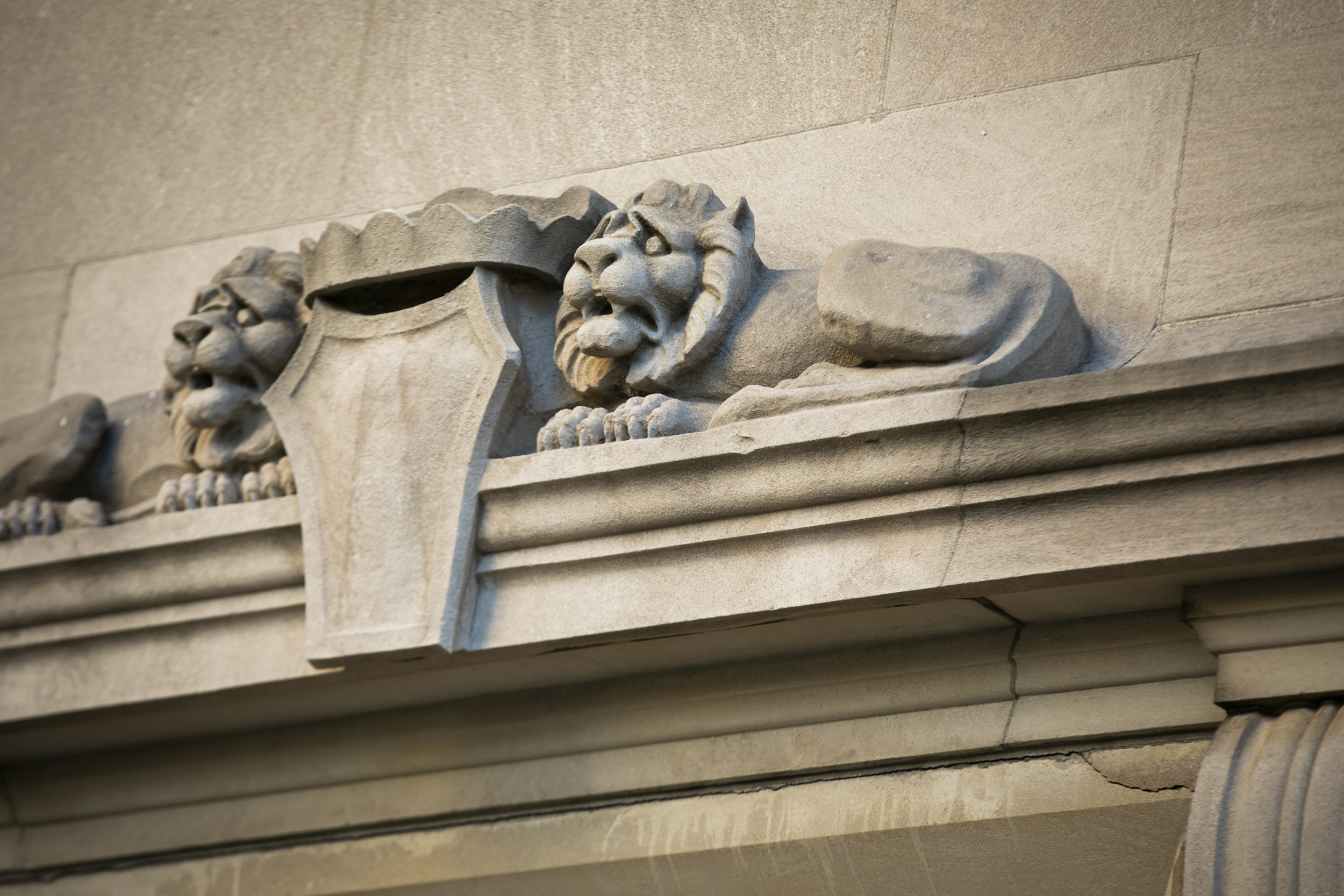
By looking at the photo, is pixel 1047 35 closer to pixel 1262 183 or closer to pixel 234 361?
pixel 1262 183

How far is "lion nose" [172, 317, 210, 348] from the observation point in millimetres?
2430

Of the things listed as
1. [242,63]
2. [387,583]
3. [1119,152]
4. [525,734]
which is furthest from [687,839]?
[242,63]

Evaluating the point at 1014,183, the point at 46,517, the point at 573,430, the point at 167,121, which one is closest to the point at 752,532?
the point at 573,430

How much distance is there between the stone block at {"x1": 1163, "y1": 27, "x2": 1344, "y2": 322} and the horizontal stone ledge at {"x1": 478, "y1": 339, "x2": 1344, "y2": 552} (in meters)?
0.26

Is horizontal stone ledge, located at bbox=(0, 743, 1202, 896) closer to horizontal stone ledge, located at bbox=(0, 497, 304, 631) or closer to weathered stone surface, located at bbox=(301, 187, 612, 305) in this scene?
horizontal stone ledge, located at bbox=(0, 497, 304, 631)

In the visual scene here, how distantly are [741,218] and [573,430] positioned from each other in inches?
15.9

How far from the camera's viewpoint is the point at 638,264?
2143 millimetres

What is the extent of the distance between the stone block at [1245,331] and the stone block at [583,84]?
2.14ft

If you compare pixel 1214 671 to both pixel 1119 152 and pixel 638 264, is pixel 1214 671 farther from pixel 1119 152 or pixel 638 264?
pixel 638 264

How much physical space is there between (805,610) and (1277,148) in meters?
0.93

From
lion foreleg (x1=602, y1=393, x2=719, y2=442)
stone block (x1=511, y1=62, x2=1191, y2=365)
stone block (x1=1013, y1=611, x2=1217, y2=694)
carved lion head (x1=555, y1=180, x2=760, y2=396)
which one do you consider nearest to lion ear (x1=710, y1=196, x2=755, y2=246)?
carved lion head (x1=555, y1=180, x2=760, y2=396)

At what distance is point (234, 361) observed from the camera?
2.40 metres

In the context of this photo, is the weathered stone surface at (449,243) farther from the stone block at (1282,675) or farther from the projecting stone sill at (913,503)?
the stone block at (1282,675)

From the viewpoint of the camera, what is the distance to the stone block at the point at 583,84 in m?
2.46
